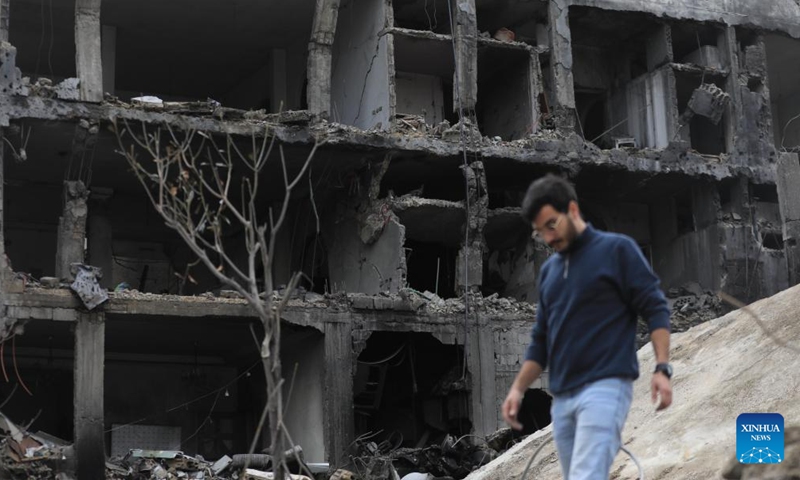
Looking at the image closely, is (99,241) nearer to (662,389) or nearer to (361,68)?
(361,68)

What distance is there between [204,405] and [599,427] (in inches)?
1045

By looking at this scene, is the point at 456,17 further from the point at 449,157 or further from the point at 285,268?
the point at 285,268

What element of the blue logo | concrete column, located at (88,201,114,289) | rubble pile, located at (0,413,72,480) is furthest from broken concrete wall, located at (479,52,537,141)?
the blue logo

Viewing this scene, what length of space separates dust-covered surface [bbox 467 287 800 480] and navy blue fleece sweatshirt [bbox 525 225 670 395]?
3885mm

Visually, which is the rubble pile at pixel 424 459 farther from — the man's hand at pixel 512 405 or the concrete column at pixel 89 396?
the man's hand at pixel 512 405

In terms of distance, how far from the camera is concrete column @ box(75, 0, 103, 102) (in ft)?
86.8

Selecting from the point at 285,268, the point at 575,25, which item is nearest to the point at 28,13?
the point at 285,268

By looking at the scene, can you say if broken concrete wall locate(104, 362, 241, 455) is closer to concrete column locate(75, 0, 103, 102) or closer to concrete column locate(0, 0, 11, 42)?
concrete column locate(75, 0, 103, 102)

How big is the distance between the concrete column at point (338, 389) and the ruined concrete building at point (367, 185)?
40 mm

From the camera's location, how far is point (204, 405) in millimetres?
33250

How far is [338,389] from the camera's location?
27.1m

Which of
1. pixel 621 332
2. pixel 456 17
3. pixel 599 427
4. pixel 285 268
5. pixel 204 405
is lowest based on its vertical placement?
pixel 599 427

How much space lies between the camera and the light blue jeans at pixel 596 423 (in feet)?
24.4

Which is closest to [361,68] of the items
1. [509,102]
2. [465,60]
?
[465,60]
